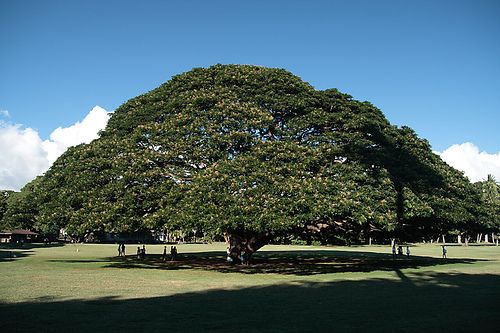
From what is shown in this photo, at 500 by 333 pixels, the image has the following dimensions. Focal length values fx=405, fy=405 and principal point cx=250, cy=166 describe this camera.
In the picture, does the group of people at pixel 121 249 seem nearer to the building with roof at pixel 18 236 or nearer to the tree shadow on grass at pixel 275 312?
the tree shadow on grass at pixel 275 312

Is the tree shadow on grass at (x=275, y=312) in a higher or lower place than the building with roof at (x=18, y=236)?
higher

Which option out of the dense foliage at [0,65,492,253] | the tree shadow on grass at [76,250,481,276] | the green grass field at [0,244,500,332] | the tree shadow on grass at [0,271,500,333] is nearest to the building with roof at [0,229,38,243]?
the tree shadow on grass at [76,250,481,276]

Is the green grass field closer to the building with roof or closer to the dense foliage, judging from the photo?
the dense foliage

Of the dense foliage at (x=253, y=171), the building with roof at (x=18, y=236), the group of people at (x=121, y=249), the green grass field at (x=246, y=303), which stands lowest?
the building with roof at (x=18, y=236)

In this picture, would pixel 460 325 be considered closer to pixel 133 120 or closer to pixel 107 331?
pixel 107 331

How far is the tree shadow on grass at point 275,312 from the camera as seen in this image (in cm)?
1088

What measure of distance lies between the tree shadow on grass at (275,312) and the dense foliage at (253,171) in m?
5.21

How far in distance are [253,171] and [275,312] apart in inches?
433

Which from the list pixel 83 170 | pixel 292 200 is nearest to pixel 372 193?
pixel 292 200

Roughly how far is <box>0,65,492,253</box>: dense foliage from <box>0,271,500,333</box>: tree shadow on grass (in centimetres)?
521

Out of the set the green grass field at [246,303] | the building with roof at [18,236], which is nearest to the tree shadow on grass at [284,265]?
the green grass field at [246,303]

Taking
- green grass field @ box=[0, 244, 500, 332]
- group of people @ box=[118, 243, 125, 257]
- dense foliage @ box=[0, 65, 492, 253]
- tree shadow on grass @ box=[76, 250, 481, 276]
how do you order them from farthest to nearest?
group of people @ box=[118, 243, 125, 257] → tree shadow on grass @ box=[76, 250, 481, 276] → dense foliage @ box=[0, 65, 492, 253] → green grass field @ box=[0, 244, 500, 332]

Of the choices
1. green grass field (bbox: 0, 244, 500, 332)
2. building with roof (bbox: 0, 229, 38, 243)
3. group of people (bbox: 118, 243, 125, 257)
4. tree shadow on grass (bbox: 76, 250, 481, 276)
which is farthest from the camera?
building with roof (bbox: 0, 229, 38, 243)

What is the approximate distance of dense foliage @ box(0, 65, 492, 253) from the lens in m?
22.3
